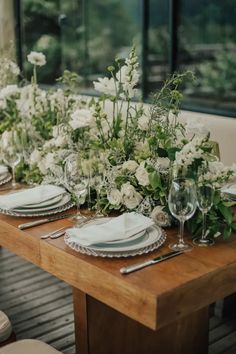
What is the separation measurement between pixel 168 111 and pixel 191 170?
290mm

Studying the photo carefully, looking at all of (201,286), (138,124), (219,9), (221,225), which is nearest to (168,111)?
(138,124)

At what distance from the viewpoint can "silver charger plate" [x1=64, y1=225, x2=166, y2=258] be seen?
5.32 ft

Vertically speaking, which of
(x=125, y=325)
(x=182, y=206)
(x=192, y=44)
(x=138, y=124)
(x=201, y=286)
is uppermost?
(x=192, y=44)

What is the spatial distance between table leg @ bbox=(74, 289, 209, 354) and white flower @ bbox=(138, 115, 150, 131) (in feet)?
2.08

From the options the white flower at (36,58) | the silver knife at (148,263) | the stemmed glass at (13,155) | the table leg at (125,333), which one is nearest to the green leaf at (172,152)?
the silver knife at (148,263)

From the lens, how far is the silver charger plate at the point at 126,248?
162 cm

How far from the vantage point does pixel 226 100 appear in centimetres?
439

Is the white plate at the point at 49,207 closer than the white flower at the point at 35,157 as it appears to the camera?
Yes

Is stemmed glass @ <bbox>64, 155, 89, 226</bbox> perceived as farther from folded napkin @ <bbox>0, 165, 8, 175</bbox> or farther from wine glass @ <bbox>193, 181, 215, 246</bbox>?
folded napkin @ <bbox>0, 165, 8, 175</bbox>

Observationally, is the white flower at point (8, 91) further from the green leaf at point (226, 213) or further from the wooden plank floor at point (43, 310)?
the green leaf at point (226, 213)

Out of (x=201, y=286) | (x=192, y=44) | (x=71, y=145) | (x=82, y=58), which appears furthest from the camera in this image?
(x=82, y=58)

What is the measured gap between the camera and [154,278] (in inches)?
58.7

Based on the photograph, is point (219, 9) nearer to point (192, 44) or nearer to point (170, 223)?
point (192, 44)

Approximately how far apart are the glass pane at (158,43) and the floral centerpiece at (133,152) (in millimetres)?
2026
